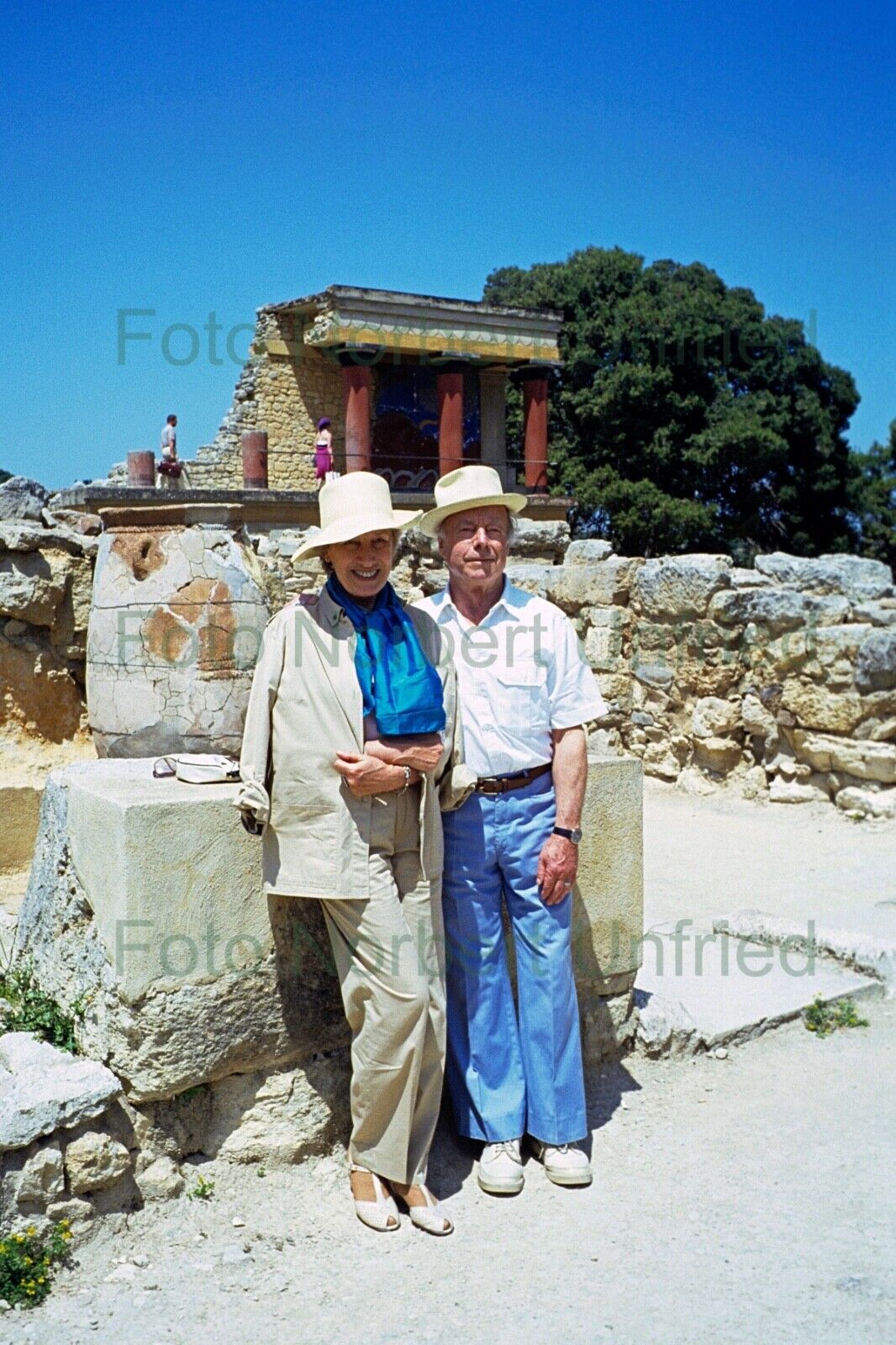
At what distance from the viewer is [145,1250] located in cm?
275

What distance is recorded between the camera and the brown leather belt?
3109 mm

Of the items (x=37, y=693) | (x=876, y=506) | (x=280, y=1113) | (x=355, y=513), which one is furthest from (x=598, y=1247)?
(x=876, y=506)

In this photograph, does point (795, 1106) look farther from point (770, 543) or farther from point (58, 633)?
point (770, 543)

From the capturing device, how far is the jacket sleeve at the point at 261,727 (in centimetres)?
278

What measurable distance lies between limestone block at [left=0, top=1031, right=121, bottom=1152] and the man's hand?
44.3 inches

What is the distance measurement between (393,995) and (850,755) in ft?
18.8

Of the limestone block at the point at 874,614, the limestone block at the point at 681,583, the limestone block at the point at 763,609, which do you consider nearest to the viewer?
the limestone block at the point at 874,614

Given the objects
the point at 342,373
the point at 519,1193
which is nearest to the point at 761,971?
the point at 519,1193

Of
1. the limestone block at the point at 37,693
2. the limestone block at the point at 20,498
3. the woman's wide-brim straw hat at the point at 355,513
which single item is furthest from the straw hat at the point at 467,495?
the limestone block at the point at 20,498

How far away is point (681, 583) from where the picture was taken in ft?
29.0

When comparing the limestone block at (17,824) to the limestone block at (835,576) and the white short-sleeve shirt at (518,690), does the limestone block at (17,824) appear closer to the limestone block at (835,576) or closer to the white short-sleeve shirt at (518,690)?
the white short-sleeve shirt at (518,690)

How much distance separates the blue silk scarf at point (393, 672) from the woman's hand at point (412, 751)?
0.02m

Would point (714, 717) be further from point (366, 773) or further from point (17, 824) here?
point (366, 773)

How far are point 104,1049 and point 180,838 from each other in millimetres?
553
